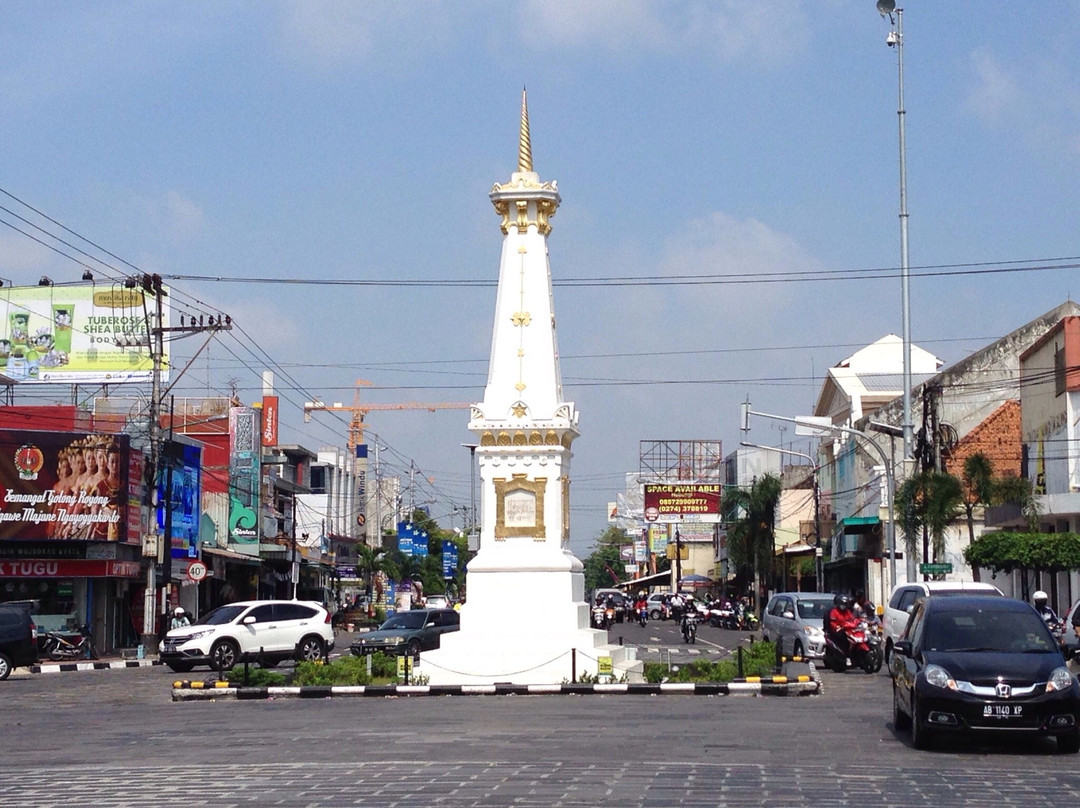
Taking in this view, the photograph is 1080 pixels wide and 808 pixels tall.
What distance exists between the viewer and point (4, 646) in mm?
34125

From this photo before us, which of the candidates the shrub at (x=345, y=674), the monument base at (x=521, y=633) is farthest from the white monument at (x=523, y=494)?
the shrub at (x=345, y=674)

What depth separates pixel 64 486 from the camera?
44.9 metres

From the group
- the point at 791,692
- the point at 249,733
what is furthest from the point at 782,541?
the point at 249,733

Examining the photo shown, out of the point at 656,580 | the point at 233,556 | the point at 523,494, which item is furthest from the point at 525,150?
the point at 656,580

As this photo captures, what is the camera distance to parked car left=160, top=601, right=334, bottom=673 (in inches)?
1348

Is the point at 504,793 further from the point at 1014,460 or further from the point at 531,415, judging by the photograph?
the point at 1014,460

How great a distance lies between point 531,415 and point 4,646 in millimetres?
14956

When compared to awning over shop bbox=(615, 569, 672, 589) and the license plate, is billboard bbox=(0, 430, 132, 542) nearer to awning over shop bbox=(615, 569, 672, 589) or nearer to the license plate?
the license plate

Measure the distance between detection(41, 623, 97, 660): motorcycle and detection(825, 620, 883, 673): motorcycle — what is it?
72.5 feet

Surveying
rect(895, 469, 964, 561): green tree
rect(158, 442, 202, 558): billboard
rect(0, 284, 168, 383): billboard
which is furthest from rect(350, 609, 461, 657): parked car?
rect(0, 284, 168, 383): billboard

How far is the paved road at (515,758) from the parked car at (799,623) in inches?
386

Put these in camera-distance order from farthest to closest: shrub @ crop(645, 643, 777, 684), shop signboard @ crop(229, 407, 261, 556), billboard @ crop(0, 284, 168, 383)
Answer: shop signboard @ crop(229, 407, 261, 556)
billboard @ crop(0, 284, 168, 383)
shrub @ crop(645, 643, 777, 684)

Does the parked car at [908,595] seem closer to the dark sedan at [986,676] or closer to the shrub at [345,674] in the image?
the shrub at [345,674]

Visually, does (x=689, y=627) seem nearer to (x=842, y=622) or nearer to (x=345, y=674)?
(x=842, y=622)
